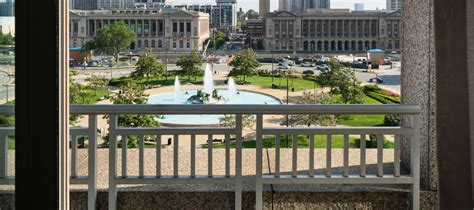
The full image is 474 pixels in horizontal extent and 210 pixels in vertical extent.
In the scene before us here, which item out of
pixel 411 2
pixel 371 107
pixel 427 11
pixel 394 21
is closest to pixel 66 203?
pixel 371 107

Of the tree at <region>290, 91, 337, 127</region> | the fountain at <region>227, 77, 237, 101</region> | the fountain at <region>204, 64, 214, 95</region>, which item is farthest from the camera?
the fountain at <region>204, 64, 214, 95</region>

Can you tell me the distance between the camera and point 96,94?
3.82 m

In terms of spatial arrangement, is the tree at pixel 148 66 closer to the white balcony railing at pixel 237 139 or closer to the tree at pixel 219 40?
the tree at pixel 219 40

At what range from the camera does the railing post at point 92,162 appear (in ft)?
6.68

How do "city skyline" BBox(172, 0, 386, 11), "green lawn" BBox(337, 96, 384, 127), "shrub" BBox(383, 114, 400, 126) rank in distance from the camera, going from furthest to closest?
"city skyline" BBox(172, 0, 386, 11) → "shrub" BBox(383, 114, 400, 126) → "green lawn" BBox(337, 96, 384, 127)

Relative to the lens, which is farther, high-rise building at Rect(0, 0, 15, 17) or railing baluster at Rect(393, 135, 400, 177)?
railing baluster at Rect(393, 135, 400, 177)

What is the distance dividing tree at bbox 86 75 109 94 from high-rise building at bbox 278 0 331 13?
1.57 metres

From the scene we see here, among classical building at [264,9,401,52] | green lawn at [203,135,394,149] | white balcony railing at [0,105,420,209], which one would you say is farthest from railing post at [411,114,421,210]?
classical building at [264,9,401,52]

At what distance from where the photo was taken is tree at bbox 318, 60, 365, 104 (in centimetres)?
385

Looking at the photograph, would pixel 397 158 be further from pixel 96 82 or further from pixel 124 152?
pixel 96 82

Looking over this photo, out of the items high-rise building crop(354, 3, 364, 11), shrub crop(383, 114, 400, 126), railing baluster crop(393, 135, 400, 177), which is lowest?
railing baluster crop(393, 135, 400, 177)

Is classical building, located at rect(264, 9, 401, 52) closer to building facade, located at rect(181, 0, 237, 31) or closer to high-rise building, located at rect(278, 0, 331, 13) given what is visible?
high-rise building, located at rect(278, 0, 331, 13)

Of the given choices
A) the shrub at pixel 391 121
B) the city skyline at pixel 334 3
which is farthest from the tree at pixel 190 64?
the shrub at pixel 391 121

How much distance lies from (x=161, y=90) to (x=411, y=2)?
2.33 metres
